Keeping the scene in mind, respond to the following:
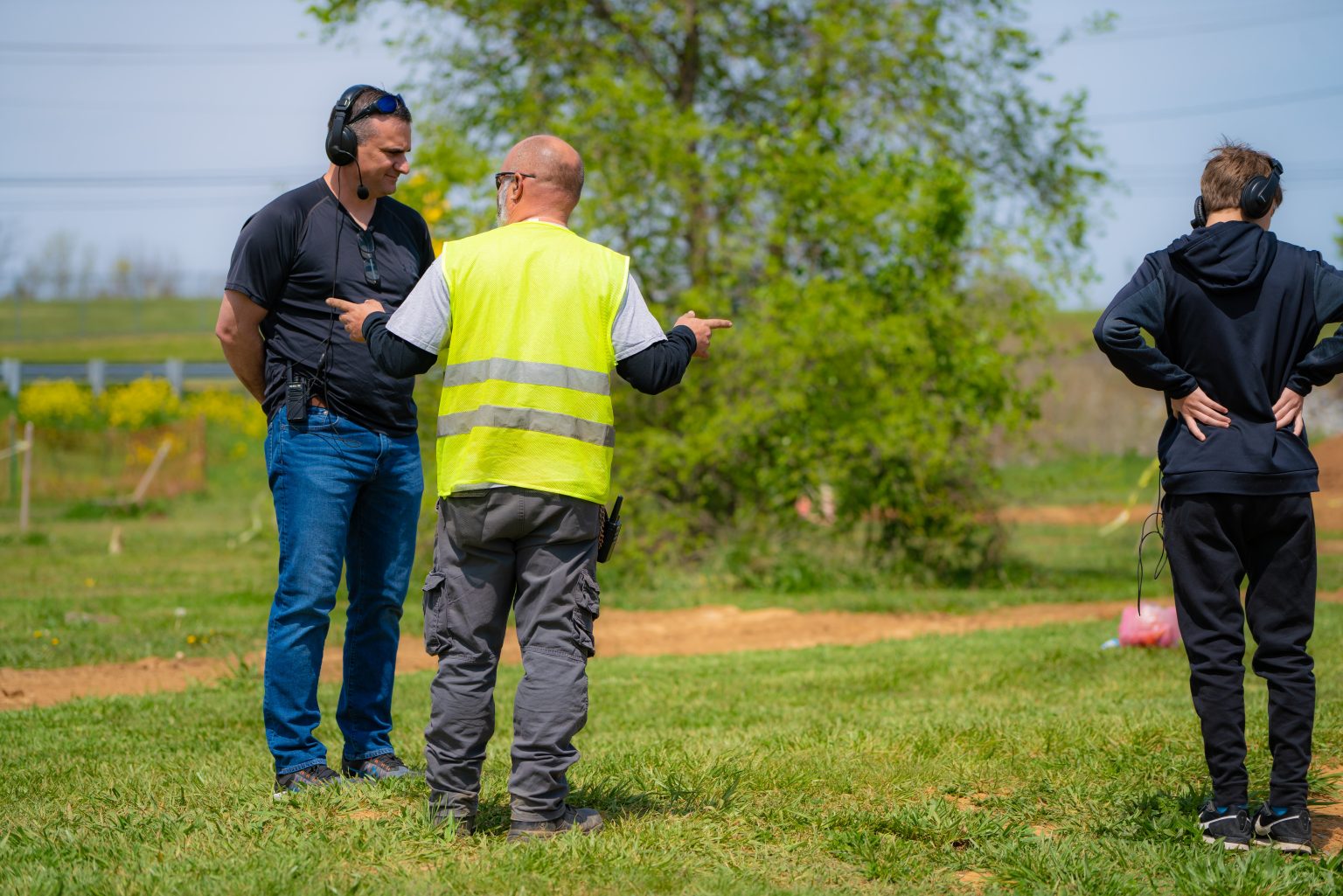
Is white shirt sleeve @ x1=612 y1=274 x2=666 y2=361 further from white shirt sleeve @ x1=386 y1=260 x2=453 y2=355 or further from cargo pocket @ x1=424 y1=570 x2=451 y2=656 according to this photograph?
cargo pocket @ x1=424 y1=570 x2=451 y2=656

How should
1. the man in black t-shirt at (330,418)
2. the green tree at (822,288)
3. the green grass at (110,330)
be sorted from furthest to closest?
the green grass at (110,330), the green tree at (822,288), the man in black t-shirt at (330,418)

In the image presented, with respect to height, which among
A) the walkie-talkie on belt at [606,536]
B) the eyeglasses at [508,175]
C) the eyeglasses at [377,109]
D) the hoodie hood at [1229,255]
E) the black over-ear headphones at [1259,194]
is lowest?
the walkie-talkie on belt at [606,536]

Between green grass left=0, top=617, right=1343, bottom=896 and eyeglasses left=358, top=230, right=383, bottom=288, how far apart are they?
1.66m

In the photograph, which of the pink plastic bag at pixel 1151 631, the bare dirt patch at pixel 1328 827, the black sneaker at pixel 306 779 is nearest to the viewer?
the bare dirt patch at pixel 1328 827

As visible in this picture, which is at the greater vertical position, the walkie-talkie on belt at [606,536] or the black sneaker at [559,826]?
the walkie-talkie on belt at [606,536]

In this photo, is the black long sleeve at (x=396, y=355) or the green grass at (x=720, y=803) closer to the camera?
the green grass at (x=720, y=803)

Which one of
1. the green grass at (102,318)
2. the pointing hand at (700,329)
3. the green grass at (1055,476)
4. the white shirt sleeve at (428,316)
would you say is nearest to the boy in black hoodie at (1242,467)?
the pointing hand at (700,329)

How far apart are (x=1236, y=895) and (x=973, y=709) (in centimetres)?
282

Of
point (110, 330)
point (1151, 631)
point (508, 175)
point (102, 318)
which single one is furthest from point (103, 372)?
point (508, 175)

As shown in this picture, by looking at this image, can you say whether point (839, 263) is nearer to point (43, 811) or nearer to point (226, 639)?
point (226, 639)

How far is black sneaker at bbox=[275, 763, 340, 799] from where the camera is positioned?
4.11 meters

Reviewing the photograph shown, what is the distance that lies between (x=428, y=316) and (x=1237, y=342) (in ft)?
7.60

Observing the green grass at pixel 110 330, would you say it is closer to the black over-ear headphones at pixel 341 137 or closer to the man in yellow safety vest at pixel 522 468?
the black over-ear headphones at pixel 341 137

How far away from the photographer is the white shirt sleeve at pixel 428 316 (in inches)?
140
